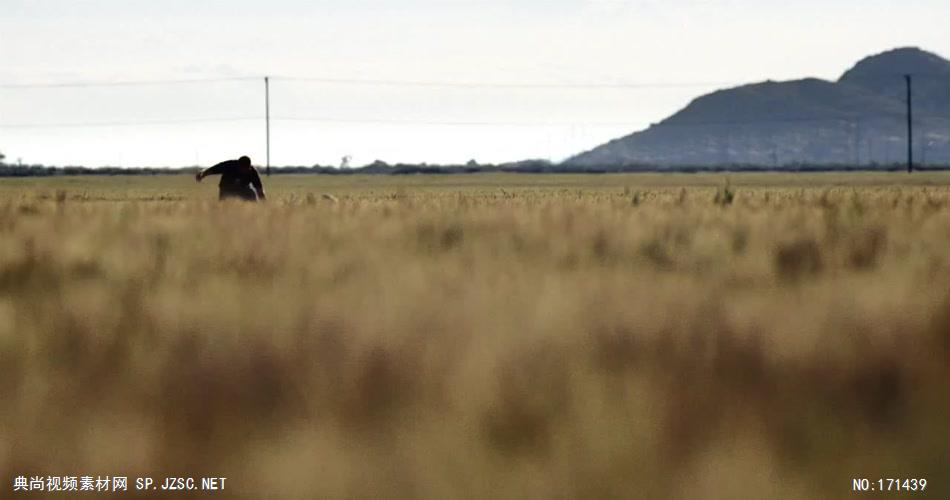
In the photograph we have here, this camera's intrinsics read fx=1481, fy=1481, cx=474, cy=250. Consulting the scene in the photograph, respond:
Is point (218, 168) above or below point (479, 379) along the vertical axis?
above

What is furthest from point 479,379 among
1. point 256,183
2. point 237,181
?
point 256,183

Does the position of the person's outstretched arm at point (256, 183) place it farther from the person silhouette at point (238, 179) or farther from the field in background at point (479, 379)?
the field in background at point (479, 379)

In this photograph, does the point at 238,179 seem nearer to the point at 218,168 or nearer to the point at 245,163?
the point at 245,163

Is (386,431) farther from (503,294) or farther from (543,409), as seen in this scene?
(503,294)

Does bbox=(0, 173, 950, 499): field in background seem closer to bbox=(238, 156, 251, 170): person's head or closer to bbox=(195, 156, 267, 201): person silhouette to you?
bbox=(195, 156, 267, 201): person silhouette

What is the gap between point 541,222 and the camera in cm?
1330

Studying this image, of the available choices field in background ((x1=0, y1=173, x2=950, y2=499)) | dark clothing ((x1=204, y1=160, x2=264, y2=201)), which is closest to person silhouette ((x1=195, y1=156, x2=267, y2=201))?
dark clothing ((x1=204, y1=160, x2=264, y2=201))

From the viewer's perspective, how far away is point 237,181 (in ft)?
73.6

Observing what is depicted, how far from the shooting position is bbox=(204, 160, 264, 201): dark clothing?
73.0 ft

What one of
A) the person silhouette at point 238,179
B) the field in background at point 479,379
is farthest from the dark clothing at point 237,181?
the field in background at point 479,379

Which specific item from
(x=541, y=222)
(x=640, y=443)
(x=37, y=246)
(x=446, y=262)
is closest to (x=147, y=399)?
(x=640, y=443)

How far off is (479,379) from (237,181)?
18429 millimetres

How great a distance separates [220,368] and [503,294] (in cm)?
204

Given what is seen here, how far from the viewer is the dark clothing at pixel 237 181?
877 inches
